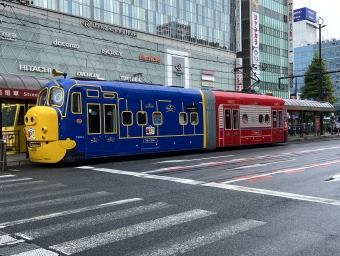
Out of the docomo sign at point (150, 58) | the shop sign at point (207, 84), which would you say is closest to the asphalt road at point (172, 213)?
the docomo sign at point (150, 58)

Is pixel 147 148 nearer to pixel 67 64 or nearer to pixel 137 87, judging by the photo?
pixel 137 87

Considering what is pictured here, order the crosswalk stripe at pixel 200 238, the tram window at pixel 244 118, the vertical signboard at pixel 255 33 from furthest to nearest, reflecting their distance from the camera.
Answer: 1. the vertical signboard at pixel 255 33
2. the tram window at pixel 244 118
3. the crosswalk stripe at pixel 200 238

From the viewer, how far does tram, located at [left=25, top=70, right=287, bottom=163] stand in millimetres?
13625

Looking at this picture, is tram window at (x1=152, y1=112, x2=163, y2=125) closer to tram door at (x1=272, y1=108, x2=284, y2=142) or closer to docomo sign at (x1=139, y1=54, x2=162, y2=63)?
tram door at (x1=272, y1=108, x2=284, y2=142)

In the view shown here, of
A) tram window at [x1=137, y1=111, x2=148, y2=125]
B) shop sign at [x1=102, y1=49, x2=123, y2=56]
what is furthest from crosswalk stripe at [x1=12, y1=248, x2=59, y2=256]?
shop sign at [x1=102, y1=49, x2=123, y2=56]

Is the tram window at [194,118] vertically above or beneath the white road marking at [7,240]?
A: above

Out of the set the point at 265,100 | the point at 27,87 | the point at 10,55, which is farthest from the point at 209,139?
the point at 10,55

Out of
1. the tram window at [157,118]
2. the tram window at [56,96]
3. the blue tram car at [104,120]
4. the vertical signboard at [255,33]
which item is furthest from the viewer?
the vertical signboard at [255,33]

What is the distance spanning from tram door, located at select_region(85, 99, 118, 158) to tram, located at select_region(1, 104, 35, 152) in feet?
20.0

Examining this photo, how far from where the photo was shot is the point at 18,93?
16016 millimetres

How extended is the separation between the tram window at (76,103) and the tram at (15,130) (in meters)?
6.01

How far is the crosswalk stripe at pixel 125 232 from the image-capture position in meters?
4.73

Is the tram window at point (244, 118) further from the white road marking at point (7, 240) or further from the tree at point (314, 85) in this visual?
the tree at point (314, 85)

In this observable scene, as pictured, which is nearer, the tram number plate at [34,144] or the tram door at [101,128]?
the tram number plate at [34,144]
